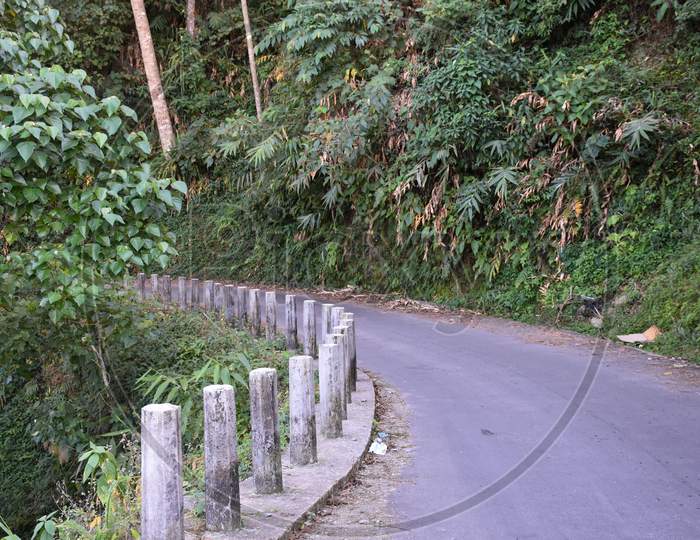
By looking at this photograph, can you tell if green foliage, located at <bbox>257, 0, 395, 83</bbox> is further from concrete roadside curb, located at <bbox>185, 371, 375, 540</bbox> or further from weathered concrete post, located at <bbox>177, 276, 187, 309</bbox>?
concrete roadside curb, located at <bbox>185, 371, 375, 540</bbox>

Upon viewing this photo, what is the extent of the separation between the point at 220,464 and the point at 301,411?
112 centimetres

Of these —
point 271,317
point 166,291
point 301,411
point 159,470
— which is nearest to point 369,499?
point 301,411

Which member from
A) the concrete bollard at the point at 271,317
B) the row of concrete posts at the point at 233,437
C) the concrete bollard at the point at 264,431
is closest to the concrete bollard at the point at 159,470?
the row of concrete posts at the point at 233,437

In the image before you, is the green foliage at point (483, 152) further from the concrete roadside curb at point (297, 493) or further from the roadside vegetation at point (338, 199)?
the concrete roadside curb at point (297, 493)

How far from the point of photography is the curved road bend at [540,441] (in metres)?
4.41

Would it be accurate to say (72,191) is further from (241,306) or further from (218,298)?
(218,298)

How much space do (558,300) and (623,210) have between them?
5.82 feet

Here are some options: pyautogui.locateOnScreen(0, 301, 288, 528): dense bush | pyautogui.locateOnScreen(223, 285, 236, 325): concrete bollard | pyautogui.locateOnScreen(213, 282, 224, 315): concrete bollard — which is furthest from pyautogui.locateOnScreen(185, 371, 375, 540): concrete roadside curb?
pyautogui.locateOnScreen(213, 282, 224, 315): concrete bollard

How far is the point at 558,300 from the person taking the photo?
11750 mm

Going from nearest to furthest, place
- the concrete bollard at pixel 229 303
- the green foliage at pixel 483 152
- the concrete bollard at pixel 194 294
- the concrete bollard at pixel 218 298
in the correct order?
the concrete bollard at pixel 229 303 → the concrete bollard at pixel 218 298 → the green foliage at pixel 483 152 → the concrete bollard at pixel 194 294

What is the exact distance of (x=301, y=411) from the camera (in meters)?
4.82

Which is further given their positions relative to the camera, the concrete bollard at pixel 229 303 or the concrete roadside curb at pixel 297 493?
the concrete bollard at pixel 229 303

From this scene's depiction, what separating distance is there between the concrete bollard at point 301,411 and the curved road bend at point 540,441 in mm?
682

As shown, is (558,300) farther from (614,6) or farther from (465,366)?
(614,6)
